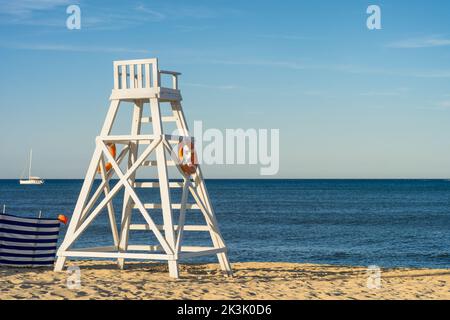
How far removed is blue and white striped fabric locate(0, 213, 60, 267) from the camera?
615 inches

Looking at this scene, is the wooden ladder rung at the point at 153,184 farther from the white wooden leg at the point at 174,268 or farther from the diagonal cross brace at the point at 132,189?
the white wooden leg at the point at 174,268

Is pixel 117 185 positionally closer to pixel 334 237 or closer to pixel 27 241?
pixel 27 241

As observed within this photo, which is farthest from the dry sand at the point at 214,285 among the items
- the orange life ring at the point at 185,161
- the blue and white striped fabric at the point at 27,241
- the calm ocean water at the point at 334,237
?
the calm ocean water at the point at 334,237

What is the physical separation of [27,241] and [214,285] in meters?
4.80

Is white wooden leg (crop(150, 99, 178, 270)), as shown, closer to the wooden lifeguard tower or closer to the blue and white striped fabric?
the wooden lifeguard tower

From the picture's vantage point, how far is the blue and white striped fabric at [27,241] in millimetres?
15609

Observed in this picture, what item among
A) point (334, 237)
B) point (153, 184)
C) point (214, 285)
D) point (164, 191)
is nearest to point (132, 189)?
point (153, 184)

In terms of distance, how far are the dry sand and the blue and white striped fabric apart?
0.45 m

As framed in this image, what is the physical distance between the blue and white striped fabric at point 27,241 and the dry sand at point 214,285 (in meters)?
0.45

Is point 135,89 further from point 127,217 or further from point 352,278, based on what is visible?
point 352,278

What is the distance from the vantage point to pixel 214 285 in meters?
13.8

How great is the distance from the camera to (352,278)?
56.4 ft

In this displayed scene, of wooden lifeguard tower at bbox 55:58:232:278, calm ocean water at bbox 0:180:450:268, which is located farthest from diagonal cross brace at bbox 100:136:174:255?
calm ocean water at bbox 0:180:450:268
